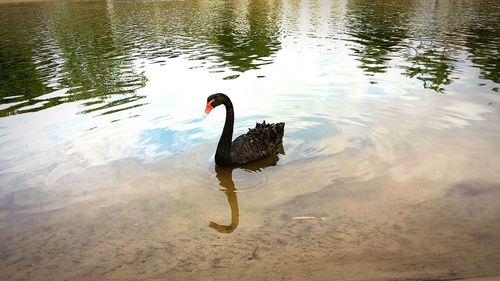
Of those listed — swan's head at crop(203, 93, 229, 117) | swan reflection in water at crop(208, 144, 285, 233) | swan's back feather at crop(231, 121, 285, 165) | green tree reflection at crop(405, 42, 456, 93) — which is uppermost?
swan's head at crop(203, 93, 229, 117)

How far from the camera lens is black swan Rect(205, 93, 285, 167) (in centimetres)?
653

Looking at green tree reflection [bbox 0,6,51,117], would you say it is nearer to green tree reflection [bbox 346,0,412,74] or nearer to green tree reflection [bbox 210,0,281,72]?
green tree reflection [bbox 210,0,281,72]

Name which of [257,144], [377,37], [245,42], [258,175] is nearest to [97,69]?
[245,42]

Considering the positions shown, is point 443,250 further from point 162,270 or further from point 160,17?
point 160,17

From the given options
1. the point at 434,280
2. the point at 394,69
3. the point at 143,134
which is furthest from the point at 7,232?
the point at 394,69

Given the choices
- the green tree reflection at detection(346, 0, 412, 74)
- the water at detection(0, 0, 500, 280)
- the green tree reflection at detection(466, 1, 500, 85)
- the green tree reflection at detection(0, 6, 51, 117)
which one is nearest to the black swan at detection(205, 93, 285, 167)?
the water at detection(0, 0, 500, 280)

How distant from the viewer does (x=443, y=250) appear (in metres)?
4.21

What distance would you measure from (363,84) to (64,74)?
10510 millimetres

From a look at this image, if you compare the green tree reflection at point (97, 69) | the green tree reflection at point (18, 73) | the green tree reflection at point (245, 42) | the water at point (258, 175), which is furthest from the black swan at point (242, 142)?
the green tree reflection at point (245, 42)

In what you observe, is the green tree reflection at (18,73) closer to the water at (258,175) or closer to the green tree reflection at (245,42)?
the water at (258,175)

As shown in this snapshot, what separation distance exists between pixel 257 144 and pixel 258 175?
0.67 meters

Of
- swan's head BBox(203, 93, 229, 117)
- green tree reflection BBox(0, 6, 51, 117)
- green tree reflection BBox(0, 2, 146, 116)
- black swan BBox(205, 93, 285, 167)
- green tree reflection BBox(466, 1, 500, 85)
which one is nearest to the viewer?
swan's head BBox(203, 93, 229, 117)

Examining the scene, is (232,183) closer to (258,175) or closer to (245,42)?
(258,175)

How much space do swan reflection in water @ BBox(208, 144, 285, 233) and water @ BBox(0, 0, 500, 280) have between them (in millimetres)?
39
